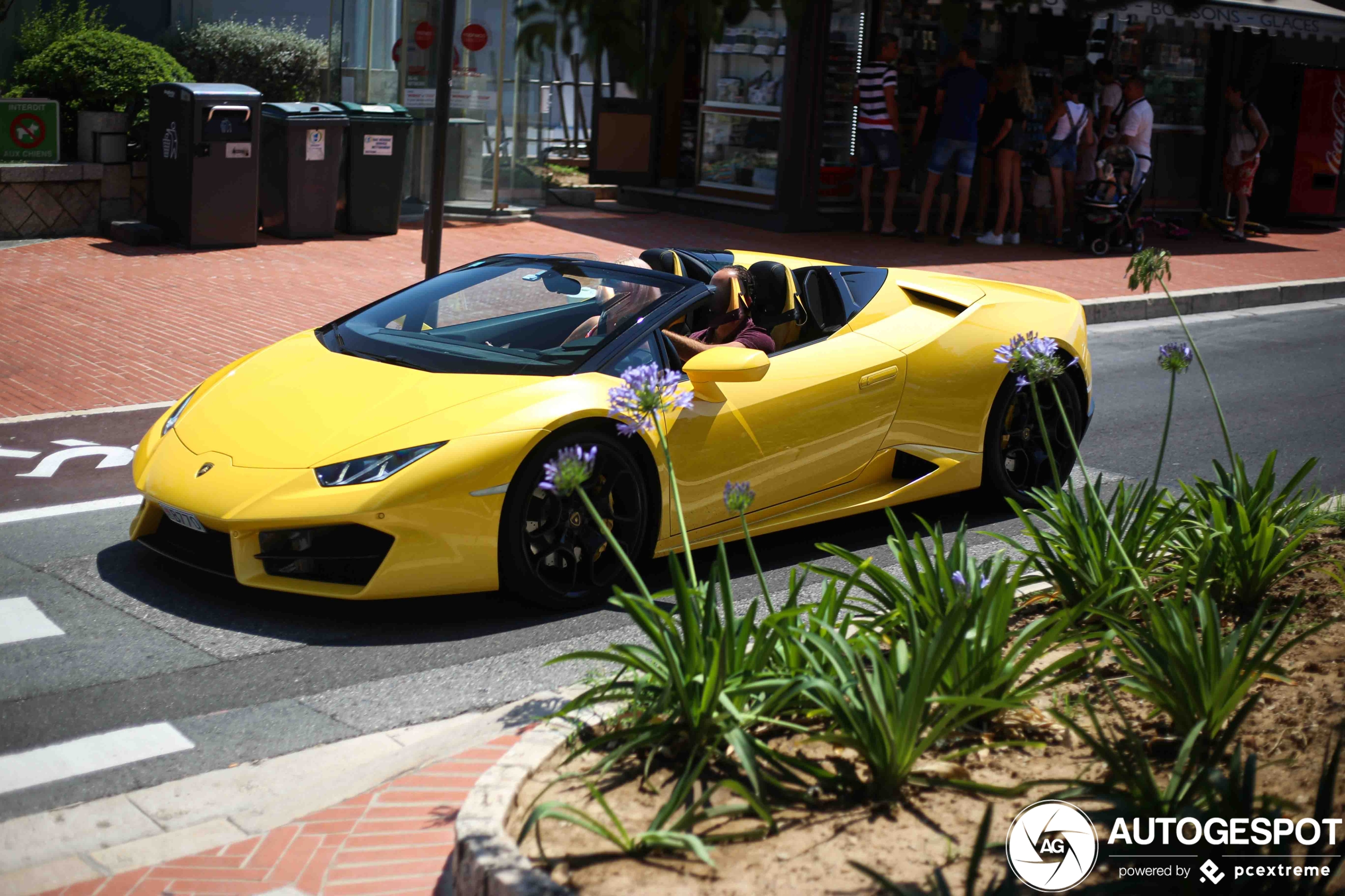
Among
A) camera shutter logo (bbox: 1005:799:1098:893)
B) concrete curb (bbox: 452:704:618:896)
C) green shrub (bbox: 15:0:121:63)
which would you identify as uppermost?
green shrub (bbox: 15:0:121:63)

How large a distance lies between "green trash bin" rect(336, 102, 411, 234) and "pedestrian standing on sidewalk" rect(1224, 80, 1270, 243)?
1148 centimetres

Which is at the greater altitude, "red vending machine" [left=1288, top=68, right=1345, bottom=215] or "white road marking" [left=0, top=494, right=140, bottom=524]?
"red vending machine" [left=1288, top=68, right=1345, bottom=215]

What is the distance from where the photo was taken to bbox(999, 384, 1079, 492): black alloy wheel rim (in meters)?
6.62

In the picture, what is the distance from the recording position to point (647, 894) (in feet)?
9.05

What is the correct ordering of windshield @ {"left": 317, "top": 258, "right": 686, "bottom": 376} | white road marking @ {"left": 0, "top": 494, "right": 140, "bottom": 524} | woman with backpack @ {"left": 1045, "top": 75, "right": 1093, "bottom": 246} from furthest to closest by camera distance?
1. woman with backpack @ {"left": 1045, "top": 75, "right": 1093, "bottom": 246}
2. white road marking @ {"left": 0, "top": 494, "right": 140, "bottom": 524}
3. windshield @ {"left": 317, "top": 258, "right": 686, "bottom": 376}

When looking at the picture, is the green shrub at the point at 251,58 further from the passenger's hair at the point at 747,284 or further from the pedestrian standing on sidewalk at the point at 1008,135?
the passenger's hair at the point at 747,284

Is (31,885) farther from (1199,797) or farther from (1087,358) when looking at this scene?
(1087,358)

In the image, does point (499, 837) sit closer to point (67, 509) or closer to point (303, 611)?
point (303, 611)

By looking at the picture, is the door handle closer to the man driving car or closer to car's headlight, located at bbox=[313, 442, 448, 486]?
the man driving car

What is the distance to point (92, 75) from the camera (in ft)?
44.5

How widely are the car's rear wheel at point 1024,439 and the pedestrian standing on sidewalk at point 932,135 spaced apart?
33.0ft

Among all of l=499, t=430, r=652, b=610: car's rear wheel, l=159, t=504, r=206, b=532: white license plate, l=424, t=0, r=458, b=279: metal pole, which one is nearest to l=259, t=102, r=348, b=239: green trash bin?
l=424, t=0, r=458, b=279: metal pole

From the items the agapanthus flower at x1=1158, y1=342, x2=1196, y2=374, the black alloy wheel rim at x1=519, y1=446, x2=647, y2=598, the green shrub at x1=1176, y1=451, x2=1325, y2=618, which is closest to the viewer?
the green shrub at x1=1176, y1=451, x2=1325, y2=618

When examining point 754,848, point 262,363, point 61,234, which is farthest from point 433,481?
point 61,234
